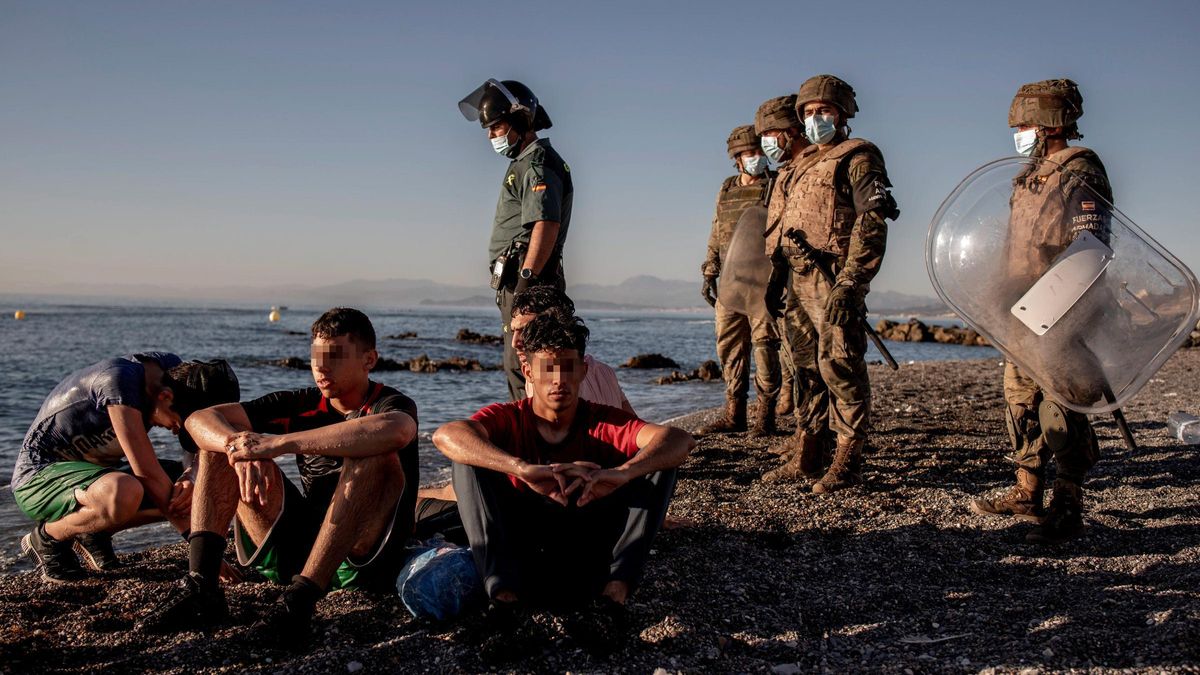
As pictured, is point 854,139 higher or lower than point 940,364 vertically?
higher

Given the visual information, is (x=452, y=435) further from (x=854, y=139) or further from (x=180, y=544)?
(x=854, y=139)

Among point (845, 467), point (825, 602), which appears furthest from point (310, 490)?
point (845, 467)

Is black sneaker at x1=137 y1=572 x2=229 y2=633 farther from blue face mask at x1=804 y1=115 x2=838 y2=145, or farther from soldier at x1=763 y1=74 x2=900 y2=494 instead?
blue face mask at x1=804 y1=115 x2=838 y2=145

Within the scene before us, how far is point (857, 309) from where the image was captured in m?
4.93

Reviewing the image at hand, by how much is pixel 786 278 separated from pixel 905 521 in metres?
2.12

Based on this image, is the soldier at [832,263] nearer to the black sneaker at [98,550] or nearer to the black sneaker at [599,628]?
the black sneaker at [599,628]

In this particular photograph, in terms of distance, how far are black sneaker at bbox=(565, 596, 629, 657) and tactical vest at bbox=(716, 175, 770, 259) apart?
512cm

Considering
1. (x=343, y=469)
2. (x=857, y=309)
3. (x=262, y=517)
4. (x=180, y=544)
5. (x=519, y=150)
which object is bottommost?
(x=180, y=544)

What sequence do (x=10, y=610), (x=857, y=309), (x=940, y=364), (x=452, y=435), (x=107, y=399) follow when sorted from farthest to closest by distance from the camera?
(x=940, y=364), (x=857, y=309), (x=107, y=399), (x=10, y=610), (x=452, y=435)

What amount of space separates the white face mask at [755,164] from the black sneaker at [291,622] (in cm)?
599

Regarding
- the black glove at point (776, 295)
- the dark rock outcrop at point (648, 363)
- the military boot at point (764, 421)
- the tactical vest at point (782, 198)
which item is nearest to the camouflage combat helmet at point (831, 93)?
the tactical vest at point (782, 198)

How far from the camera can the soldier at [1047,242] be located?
12.3 ft

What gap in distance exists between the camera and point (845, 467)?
201 inches

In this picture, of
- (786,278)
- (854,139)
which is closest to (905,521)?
(786,278)
